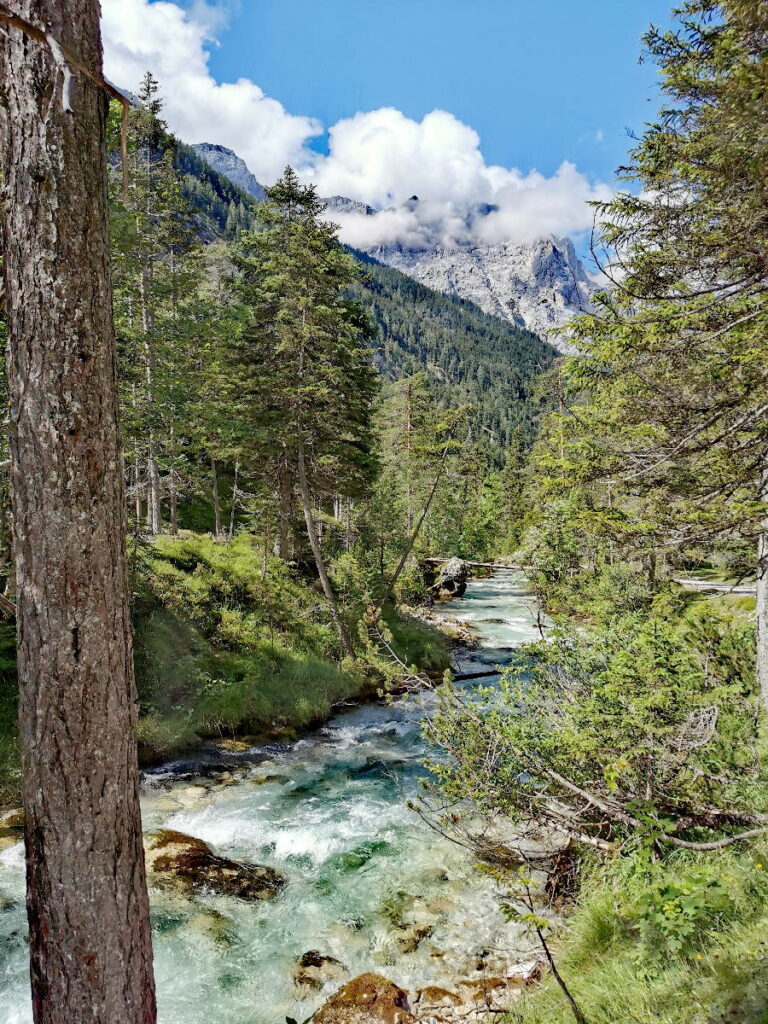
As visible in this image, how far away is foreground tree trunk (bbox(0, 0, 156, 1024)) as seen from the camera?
100.0 inches

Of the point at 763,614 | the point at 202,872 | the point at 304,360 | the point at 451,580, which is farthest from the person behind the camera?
the point at 451,580

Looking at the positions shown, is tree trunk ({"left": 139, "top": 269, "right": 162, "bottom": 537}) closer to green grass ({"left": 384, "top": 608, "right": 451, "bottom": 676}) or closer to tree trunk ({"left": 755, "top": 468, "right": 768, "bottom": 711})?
green grass ({"left": 384, "top": 608, "right": 451, "bottom": 676})

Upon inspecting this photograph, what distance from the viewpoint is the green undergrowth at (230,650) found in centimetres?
1263

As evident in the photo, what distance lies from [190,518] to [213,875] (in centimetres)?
2660

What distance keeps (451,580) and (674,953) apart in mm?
29460

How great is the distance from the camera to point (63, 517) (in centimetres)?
258

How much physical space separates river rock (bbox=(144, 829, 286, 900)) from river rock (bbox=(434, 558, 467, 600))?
24.6 meters

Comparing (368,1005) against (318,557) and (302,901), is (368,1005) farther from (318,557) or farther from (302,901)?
(318,557)

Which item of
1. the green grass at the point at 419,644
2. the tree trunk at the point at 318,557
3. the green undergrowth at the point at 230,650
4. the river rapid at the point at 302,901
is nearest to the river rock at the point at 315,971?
the river rapid at the point at 302,901

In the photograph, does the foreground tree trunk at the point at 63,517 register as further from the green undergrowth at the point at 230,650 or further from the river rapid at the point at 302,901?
the green undergrowth at the point at 230,650

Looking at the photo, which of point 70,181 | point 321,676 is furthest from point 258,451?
point 70,181

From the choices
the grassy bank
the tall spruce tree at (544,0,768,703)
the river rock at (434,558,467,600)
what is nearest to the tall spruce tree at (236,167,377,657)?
the grassy bank

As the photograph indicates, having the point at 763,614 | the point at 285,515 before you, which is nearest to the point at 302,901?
the point at 763,614

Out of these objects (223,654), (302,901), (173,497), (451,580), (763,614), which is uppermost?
(173,497)
